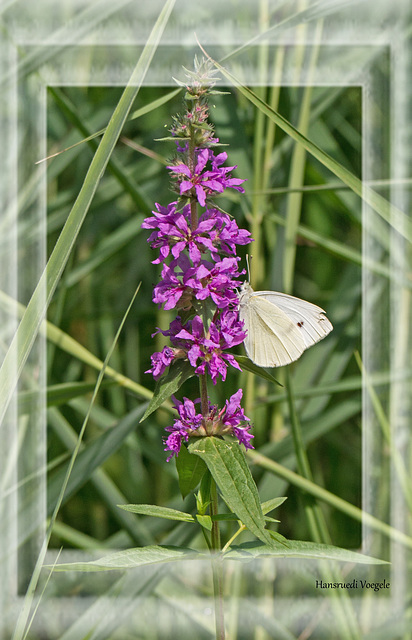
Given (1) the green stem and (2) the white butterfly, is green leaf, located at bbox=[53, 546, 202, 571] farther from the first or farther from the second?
(2) the white butterfly

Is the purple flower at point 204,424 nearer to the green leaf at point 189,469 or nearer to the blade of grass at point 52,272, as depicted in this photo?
the green leaf at point 189,469

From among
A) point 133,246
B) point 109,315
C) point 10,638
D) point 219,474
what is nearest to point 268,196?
point 133,246

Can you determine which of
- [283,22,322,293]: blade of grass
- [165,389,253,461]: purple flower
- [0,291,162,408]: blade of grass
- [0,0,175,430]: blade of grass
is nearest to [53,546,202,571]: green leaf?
[165,389,253,461]: purple flower

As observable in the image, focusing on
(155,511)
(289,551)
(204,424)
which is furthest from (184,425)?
(289,551)

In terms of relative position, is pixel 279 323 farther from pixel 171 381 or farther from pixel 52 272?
pixel 52 272

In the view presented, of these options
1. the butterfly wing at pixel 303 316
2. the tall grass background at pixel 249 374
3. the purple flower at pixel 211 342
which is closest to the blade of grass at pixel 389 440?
the tall grass background at pixel 249 374

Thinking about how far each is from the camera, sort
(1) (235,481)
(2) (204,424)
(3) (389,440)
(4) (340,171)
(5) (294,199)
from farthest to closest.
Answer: (5) (294,199) < (3) (389,440) < (4) (340,171) < (2) (204,424) < (1) (235,481)

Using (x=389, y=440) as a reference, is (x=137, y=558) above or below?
below
